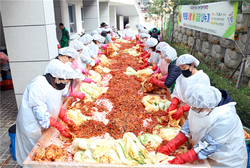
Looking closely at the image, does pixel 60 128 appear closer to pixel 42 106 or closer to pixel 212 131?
pixel 42 106

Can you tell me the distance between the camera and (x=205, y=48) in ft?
34.1

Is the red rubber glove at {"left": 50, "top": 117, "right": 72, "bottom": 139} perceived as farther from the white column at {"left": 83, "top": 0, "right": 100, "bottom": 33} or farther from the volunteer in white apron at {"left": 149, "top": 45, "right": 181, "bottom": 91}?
the white column at {"left": 83, "top": 0, "right": 100, "bottom": 33}

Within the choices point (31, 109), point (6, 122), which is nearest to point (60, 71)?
point (31, 109)

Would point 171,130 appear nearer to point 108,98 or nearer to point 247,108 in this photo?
point 108,98

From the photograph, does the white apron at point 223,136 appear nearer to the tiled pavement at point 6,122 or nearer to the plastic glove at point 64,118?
the plastic glove at point 64,118

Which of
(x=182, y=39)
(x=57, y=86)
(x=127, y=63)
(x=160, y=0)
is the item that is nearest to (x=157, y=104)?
(x=57, y=86)

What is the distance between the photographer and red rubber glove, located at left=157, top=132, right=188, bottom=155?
9.39 ft

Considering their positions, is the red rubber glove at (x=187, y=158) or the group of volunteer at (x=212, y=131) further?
the red rubber glove at (x=187, y=158)

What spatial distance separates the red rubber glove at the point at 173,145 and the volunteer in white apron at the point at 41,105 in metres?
1.49

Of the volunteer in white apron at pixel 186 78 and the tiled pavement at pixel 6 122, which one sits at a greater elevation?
the volunteer in white apron at pixel 186 78

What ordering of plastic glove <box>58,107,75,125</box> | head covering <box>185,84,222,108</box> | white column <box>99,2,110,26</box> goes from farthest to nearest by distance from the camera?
1. white column <box>99,2,110,26</box>
2. plastic glove <box>58,107,75,125</box>
3. head covering <box>185,84,222,108</box>

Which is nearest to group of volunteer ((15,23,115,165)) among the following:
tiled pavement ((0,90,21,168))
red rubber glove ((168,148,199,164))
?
tiled pavement ((0,90,21,168))

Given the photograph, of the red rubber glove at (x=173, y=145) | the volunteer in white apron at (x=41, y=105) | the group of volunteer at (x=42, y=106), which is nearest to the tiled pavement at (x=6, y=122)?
the group of volunteer at (x=42, y=106)

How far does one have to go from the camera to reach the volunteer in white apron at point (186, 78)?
3572mm
